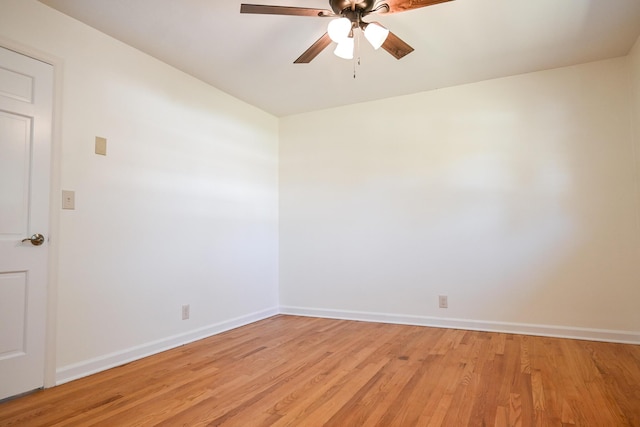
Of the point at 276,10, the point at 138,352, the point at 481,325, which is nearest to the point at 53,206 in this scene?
the point at 138,352

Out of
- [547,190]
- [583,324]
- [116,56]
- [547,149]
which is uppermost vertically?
[116,56]

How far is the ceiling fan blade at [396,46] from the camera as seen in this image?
7.45 feet

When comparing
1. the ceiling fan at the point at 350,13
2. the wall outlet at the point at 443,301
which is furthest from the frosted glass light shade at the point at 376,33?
the wall outlet at the point at 443,301

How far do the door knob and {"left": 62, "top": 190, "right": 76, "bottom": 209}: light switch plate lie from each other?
237 mm

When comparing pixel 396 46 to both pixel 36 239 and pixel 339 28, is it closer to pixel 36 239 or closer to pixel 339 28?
pixel 339 28

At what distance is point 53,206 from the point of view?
92.7 inches

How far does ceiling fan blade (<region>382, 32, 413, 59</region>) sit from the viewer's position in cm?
227

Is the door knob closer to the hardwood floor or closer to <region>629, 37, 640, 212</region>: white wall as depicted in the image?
the hardwood floor

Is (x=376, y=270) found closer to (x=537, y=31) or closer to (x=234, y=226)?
(x=234, y=226)

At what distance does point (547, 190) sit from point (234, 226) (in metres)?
3.01

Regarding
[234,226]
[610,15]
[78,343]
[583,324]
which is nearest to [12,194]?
[78,343]

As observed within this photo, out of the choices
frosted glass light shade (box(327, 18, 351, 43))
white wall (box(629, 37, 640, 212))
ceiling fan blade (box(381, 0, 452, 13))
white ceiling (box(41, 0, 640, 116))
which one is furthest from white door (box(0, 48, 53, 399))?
white wall (box(629, 37, 640, 212))

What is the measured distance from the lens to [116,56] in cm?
278

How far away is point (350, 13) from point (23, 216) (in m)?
2.29
